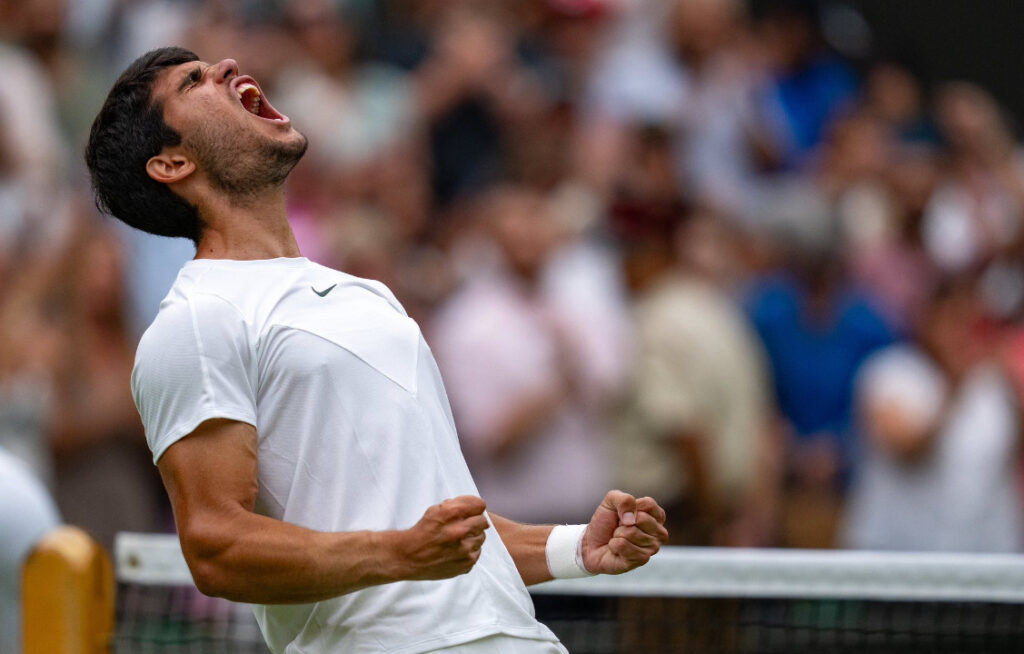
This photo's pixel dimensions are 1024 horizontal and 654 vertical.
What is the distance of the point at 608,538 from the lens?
10.8 feet

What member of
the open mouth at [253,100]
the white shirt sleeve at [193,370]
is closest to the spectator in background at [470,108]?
the open mouth at [253,100]

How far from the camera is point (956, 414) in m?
7.44

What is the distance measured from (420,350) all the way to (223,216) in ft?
1.67

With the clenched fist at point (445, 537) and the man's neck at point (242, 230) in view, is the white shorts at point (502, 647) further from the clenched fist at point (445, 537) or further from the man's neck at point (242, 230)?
the man's neck at point (242, 230)

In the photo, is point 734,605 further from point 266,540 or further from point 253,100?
point 266,540

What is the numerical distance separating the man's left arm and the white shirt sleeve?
752 mm

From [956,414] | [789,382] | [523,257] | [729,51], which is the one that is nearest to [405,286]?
[523,257]

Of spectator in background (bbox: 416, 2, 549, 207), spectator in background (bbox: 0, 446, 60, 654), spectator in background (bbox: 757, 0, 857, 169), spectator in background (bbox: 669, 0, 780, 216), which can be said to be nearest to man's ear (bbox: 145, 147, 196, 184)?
spectator in background (bbox: 0, 446, 60, 654)

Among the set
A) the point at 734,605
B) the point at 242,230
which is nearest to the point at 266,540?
the point at 242,230

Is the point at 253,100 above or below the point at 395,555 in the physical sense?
above

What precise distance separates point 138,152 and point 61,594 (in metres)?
1.20

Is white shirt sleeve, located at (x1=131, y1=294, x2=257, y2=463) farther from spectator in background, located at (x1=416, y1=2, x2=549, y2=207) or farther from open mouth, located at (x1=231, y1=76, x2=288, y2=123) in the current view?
spectator in background, located at (x1=416, y1=2, x2=549, y2=207)

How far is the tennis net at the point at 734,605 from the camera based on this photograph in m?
4.41

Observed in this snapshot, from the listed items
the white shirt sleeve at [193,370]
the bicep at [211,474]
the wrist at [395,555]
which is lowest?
the wrist at [395,555]
